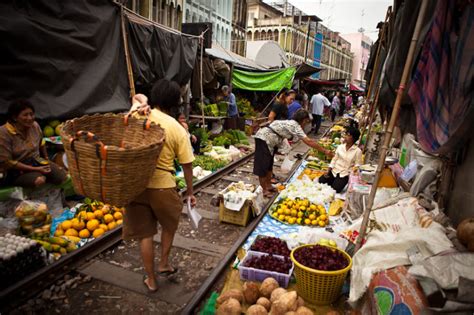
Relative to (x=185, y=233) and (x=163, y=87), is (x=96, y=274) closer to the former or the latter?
(x=185, y=233)

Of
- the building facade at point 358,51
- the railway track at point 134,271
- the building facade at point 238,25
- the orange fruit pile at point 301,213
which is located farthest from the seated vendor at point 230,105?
the building facade at point 358,51

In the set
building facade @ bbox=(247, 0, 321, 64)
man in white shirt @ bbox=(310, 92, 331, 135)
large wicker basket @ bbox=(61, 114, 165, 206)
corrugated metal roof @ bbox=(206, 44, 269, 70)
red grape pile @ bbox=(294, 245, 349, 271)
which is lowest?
red grape pile @ bbox=(294, 245, 349, 271)

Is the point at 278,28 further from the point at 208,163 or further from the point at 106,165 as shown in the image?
the point at 106,165

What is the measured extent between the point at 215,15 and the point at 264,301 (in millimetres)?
22219

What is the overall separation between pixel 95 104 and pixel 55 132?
2.87ft

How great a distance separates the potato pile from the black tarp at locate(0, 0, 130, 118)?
418cm

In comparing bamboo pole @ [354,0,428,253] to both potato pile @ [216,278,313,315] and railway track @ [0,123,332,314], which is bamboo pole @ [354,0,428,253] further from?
railway track @ [0,123,332,314]

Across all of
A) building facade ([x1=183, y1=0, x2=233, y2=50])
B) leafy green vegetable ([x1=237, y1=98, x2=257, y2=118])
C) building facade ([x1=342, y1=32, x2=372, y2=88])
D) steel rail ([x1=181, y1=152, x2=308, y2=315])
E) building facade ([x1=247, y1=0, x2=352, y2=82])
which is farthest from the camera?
building facade ([x1=342, y1=32, x2=372, y2=88])

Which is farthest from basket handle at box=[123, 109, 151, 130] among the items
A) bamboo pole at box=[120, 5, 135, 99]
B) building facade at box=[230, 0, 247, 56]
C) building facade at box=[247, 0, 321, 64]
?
building facade at box=[247, 0, 321, 64]

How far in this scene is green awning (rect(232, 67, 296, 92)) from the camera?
1497 centimetres

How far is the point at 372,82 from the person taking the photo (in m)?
9.14

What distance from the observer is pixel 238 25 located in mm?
27172

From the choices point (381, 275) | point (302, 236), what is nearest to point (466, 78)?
point (381, 275)

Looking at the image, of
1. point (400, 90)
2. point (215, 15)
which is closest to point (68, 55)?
point (400, 90)
